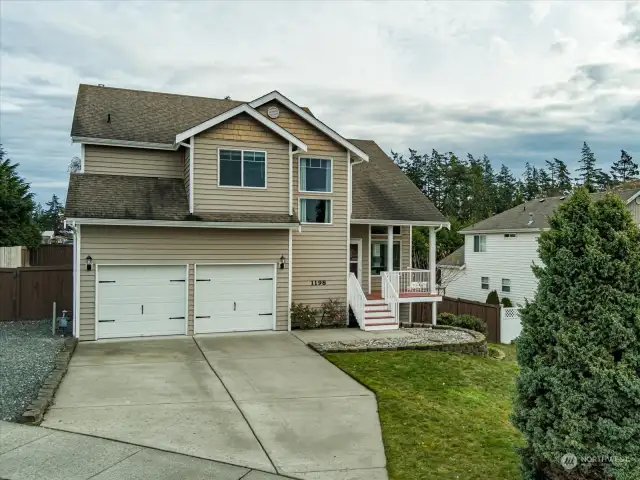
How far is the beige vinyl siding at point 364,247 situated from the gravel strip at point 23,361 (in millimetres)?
8933

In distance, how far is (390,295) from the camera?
1491 cm

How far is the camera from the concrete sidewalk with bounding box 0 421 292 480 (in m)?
4.97

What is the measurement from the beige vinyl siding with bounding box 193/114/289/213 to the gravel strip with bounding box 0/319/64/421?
4.80 m

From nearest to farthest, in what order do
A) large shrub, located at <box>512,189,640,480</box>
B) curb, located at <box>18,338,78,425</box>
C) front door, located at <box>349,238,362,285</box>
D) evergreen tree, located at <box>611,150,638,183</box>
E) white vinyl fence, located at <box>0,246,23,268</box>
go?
large shrub, located at <box>512,189,640,480</box> → curb, located at <box>18,338,78,425</box> → front door, located at <box>349,238,362,285</box> → white vinyl fence, located at <box>0,246,23,268</box> → evergreen tree, located at <box>611,150,638,183</box>

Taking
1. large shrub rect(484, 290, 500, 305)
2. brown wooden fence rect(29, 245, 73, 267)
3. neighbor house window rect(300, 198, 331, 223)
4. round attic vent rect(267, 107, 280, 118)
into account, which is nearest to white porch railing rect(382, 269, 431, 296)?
neighbor house window rect(300, 198, 331, 223)

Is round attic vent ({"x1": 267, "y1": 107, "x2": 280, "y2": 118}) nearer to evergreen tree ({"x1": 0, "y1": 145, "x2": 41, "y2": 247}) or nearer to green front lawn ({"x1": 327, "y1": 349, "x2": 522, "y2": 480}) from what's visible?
green front lawn ({"x1": 327, "y1": 349, "x2": 522, "y2": 480})

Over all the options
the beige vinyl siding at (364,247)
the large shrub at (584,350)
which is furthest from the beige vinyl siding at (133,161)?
the large shrub at (584,350)

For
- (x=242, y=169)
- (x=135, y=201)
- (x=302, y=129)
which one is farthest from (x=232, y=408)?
(x=302, y=129)

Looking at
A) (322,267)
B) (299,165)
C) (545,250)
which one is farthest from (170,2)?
(545,250)

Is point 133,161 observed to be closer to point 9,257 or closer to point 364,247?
point 9,257

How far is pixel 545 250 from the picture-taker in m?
4.49

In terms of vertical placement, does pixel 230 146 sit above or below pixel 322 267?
above

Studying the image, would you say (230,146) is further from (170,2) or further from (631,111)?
(631,111)

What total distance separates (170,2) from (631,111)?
916 inches
